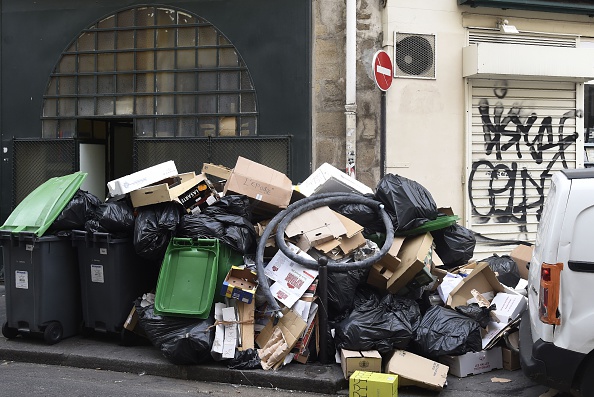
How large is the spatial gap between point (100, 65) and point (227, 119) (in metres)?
2.13

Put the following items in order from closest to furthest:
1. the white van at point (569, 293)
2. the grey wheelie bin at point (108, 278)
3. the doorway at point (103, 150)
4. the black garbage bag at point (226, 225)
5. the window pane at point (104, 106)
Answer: the white van at point (569, 293) < the black garbage bag at point (226, 225) < the grey wheelie bin at point (108, 278) < the window pane at point (104, 106) < the doorway at point (103, 150)

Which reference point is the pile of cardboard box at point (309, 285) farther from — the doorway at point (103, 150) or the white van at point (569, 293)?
the doorway at point (103, 150)

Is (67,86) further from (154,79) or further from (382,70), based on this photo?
(382,70)

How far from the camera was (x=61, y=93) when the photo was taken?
33.5 feet

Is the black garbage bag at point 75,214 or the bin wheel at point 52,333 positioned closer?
the bin wheel at point 52,333

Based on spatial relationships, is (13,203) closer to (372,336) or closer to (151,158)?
(151,158)

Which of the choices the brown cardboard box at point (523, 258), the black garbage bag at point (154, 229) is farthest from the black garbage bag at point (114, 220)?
the brown cardboard box at point (523, 258)

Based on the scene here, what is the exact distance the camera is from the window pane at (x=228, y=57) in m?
9.57

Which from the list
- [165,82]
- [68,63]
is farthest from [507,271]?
[68,63]

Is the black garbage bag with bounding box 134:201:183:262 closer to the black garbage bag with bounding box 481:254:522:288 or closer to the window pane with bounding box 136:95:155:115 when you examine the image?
the black garbage bag with bounding box 481:254:522:288

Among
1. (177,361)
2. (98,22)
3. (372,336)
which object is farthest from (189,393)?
(98,22)

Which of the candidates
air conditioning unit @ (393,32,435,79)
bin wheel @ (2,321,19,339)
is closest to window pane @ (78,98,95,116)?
bin wheel @ (2,321,19,339)

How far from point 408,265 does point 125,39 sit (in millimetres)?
5913

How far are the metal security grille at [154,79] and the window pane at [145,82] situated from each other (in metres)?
0.01
